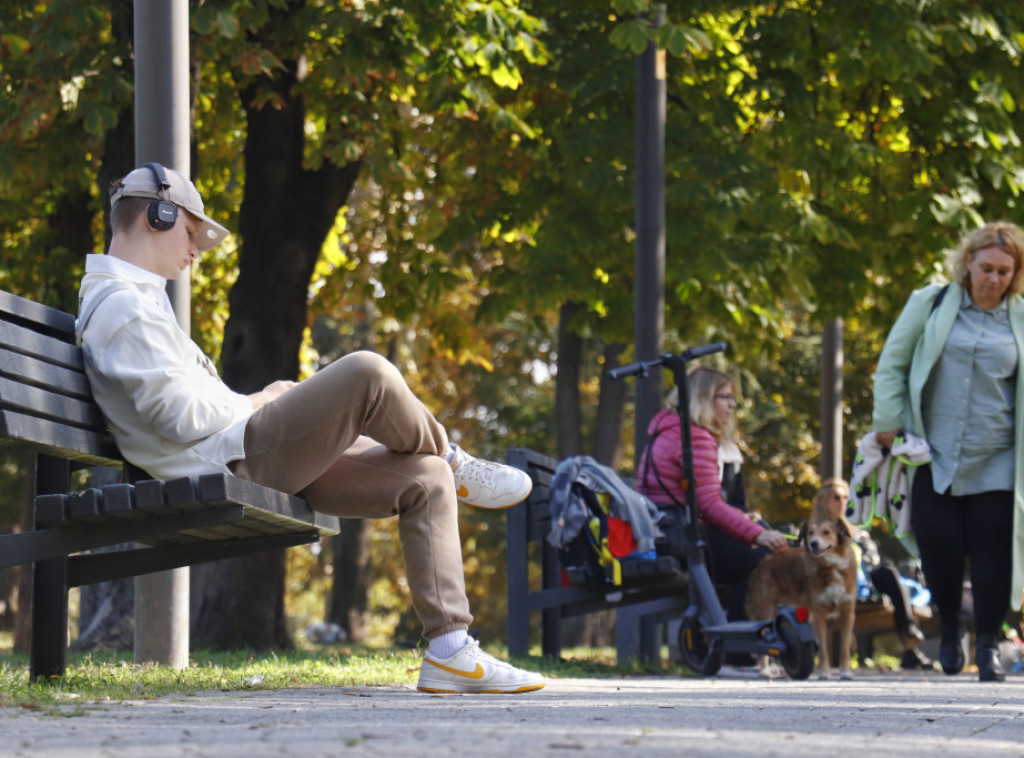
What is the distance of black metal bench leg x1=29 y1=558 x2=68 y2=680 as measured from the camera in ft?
17.4

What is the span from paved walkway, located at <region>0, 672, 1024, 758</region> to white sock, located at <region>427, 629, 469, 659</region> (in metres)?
0.17

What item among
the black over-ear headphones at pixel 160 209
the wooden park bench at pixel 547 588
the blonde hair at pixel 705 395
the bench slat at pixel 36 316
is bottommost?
the wooden park bench at pixel 547 588

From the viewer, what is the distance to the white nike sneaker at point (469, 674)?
516cm

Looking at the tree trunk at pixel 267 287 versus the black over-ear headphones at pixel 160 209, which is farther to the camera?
the tree trunk at pixel 267 287

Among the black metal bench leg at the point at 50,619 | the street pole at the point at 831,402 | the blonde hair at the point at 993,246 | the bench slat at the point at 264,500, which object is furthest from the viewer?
the street pole at the point at 831,402

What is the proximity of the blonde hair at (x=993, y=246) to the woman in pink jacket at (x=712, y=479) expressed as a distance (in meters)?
1.45

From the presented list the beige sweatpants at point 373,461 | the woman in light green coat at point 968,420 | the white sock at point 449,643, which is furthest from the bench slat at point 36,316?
the woman in light green coat at point 968,420

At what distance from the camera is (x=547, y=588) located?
9141 mm

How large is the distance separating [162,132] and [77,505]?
2.39 meters

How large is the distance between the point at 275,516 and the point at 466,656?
2.78 ft

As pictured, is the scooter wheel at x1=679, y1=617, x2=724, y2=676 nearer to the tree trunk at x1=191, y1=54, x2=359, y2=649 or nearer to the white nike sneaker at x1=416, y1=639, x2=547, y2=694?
the white nike sneaker at x1=416, y1=639, x2=547, y2=694

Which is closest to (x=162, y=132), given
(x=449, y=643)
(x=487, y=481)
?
(x=487, y=481)

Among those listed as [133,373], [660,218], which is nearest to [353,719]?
[133,373]

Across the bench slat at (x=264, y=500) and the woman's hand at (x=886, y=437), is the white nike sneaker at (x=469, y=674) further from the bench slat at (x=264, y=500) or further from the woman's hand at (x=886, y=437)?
the woman's hand at (x=886, y=437)
